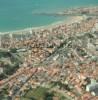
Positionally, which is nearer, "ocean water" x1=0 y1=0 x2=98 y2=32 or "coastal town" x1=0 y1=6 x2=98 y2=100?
"coastal town" x1=0 y1=6 x2=98 y2=100

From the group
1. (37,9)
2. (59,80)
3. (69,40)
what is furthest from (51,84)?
(37,9)

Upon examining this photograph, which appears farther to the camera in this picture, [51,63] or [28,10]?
[28,10]

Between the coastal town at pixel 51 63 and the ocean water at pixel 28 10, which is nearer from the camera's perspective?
the coastal town at pixel 51 63

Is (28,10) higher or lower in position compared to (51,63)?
higher

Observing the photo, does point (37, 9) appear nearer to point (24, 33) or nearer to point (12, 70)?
point (24, 33)

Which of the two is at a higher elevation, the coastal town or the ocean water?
the ocean water
